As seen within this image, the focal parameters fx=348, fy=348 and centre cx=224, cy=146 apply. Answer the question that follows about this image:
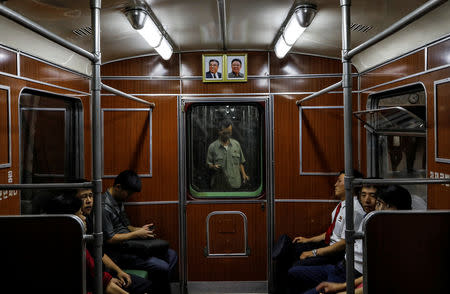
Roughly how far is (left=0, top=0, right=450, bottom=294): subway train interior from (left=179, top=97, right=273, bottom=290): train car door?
20 mm

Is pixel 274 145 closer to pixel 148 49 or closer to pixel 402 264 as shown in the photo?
pixel 148 49

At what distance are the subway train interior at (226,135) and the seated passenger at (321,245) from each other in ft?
0.18

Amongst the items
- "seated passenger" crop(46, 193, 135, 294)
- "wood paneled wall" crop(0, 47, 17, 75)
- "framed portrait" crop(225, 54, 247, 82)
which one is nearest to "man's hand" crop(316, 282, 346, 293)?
"seated passenger" crop(46, 193, 135, 294)

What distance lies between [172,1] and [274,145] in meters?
2.40

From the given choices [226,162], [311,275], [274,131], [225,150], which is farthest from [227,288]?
[274,131]

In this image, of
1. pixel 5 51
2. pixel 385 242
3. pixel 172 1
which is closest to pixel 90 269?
pixel 5 51

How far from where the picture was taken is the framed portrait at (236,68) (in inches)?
184

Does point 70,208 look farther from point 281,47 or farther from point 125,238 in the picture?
point 281,47

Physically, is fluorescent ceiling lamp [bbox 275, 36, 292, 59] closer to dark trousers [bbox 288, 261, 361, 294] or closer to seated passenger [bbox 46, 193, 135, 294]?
dark trousers [bbox 288, 261, 361, 294]

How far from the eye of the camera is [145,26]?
321cm

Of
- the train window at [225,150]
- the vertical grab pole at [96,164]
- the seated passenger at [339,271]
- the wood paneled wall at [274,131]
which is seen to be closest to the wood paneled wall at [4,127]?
the vertical grab pole at [96,164]

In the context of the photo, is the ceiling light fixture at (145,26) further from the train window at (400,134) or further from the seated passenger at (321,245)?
the seated passenger at (321,245)

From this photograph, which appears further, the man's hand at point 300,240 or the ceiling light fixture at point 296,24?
the man's hand at point 300,240

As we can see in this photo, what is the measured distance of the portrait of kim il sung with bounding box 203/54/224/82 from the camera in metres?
4.66
